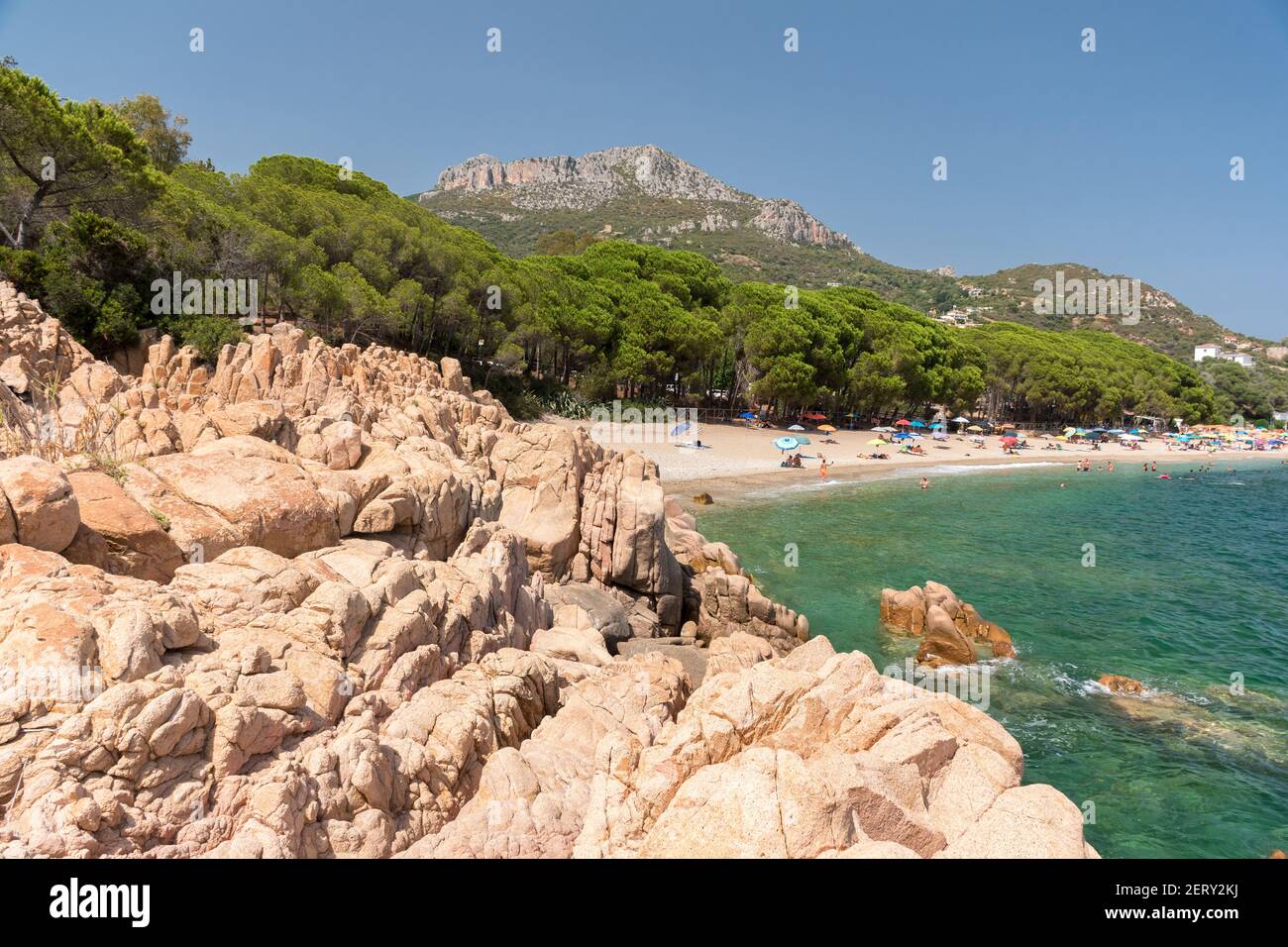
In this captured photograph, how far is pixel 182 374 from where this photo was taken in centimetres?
2066

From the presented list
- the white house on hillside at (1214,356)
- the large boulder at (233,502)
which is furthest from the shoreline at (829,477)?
the white house on hillside at (1214,356)

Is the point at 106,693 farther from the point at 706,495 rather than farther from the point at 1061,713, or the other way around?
the point at 706,495

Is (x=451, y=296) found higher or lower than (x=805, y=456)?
higher

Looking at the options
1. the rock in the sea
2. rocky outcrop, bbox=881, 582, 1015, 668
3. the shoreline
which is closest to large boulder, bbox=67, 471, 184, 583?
rocky outcrop, bbox=881, 582, 1015, 668

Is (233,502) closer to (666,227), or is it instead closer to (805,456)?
(805,456)

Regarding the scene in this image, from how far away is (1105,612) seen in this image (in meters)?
24.8

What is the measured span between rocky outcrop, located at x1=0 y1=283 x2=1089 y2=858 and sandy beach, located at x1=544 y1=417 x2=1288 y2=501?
28.9 metres

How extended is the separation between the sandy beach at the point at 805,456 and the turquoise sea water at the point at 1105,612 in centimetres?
385

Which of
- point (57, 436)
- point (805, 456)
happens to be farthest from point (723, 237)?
point (57, 436)

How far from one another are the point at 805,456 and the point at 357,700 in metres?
51.6
